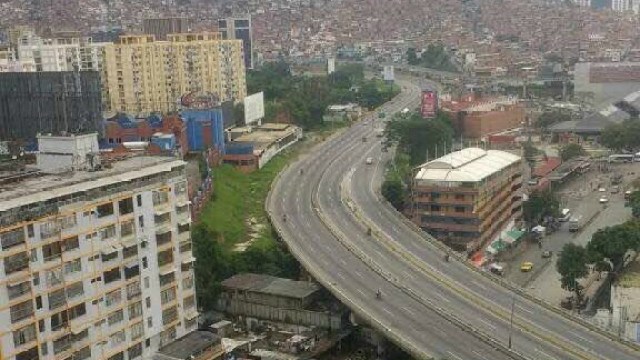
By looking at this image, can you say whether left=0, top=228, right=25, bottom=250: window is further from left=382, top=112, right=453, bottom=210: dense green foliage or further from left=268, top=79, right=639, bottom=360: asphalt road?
left=382, top=112, right=453, bottom=210: dense green foliage

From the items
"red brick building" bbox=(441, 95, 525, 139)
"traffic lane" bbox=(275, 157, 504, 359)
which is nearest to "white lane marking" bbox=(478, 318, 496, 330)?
"traffic lane" bbox=(275, 157, 504, 359)

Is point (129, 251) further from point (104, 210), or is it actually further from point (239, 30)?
point (239, 30)

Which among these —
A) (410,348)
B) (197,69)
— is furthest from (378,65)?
(410,348)

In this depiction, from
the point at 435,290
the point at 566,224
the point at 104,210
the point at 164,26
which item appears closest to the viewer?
the point at 104,210

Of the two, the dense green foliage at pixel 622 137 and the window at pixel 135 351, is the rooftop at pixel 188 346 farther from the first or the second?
the dense green foliage at pixel 622 137

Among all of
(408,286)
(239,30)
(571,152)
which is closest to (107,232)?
(408,286)
